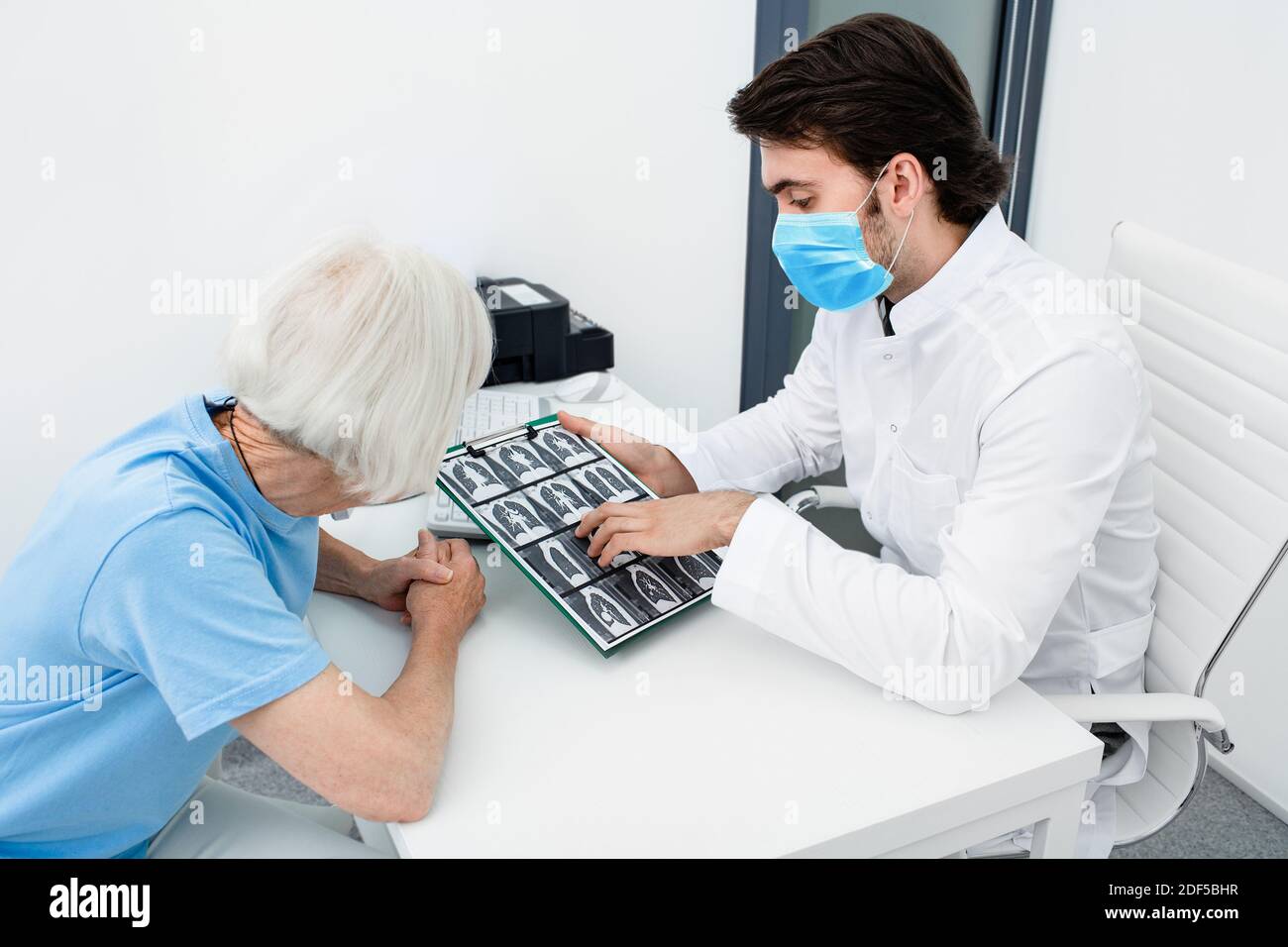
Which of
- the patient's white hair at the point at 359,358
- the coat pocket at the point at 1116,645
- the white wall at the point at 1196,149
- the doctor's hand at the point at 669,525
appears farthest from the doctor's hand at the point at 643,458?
the white wall at the point at 1196,149

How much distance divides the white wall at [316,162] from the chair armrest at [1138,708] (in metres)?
1.37

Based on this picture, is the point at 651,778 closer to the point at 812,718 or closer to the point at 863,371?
the point at 812,718

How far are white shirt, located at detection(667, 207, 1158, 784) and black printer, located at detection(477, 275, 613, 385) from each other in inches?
26.8

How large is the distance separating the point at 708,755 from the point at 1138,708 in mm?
533

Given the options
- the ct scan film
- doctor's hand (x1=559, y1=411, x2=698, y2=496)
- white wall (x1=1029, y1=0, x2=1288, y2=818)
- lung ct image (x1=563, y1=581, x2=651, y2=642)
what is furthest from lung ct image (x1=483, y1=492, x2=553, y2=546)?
white wall (x1=1029, y1=0, x2=1288, y2=818)

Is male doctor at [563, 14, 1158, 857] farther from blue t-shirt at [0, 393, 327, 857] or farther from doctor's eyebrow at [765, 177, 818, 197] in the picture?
blue t-shirt at [0, 393, 327, 857]

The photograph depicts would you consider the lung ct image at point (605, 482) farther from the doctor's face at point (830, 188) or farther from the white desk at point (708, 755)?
the doctor's face at point (830, 188)

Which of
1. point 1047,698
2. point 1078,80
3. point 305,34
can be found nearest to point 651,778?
point 1047,698

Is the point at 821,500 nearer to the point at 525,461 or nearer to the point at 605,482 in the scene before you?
the point at 605,482

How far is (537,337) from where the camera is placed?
198 centimetres

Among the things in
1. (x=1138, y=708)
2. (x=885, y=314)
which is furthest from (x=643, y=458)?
(x=1138, y=708)

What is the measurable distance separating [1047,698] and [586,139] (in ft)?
4.98

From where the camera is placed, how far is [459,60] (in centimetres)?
200

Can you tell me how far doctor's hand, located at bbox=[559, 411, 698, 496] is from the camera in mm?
1530
